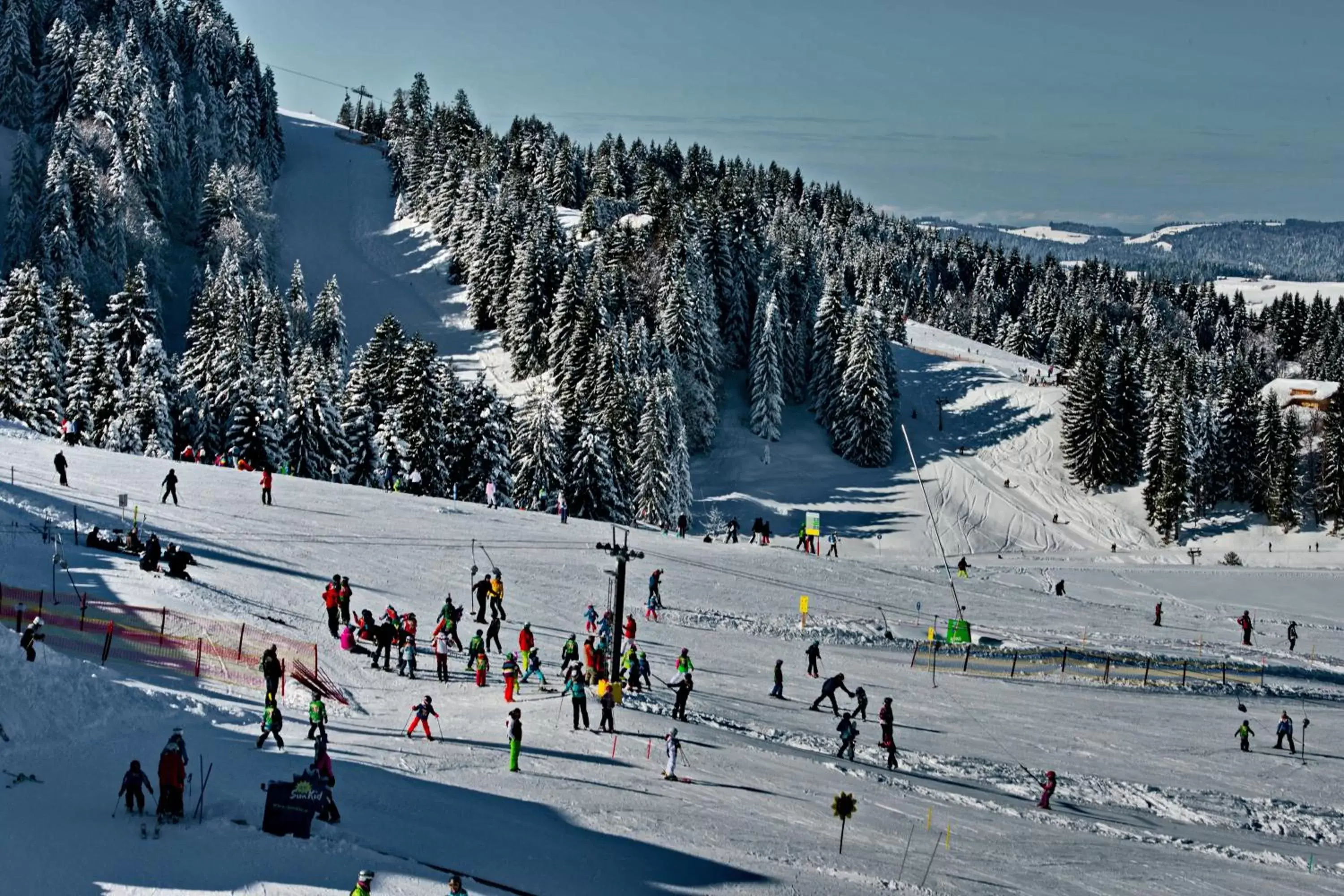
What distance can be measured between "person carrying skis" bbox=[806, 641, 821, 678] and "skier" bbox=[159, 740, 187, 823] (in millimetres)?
20256

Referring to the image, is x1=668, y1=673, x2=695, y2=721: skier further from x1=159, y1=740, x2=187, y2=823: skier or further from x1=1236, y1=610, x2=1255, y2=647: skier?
x1=1236, y1=610, x2=1255, y2=647: skier

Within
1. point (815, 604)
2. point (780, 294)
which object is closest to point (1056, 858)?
point (815, 604)

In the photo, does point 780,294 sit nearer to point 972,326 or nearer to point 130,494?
point 130,494

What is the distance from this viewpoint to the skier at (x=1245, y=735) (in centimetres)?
3316

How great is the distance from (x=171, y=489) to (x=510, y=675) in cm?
1916

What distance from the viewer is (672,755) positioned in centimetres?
2245

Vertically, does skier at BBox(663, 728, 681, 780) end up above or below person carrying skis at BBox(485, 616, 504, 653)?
below

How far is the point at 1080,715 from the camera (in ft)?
115

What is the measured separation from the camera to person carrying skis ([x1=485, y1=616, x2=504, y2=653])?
29.8 meters

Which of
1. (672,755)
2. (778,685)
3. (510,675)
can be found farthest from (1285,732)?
(510,675)

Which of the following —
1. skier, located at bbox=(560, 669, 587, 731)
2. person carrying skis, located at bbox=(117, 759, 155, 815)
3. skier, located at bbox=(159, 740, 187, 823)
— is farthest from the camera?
skier, located at bbox=(560, 669, 587, 731)

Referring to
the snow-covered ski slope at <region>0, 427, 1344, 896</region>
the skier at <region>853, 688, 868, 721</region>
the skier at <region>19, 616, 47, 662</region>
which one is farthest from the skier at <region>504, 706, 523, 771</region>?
the skier at <region>853, 688, 868, 721</region>

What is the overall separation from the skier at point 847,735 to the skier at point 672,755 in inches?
200

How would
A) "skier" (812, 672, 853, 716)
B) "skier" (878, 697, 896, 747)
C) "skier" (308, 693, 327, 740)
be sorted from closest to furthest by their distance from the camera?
"skier" (308, 693, 327, 740) → "skier" (878, 697, 896, 747) → "skier" (812, 672, 853, 716)
